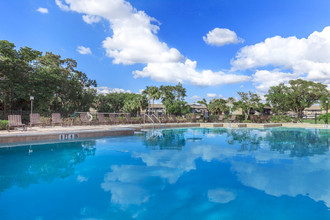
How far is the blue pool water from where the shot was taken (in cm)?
335

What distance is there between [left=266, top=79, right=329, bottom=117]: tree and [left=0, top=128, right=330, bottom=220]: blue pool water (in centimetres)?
2897

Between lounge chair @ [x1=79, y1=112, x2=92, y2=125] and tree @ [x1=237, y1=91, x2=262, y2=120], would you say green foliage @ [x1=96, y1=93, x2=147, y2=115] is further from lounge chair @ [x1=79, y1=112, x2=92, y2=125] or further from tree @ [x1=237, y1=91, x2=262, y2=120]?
lounge chair @ [x1=79, y1=112, x2=92, y2=125]

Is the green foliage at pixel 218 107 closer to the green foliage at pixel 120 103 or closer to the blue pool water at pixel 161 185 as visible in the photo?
the green foliage at pixel 120 103

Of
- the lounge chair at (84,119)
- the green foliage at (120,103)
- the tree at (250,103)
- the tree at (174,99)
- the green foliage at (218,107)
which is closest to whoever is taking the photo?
the lounge chair at (84,119)

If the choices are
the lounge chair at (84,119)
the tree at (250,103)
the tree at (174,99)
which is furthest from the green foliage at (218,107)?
the lounge chair at (84,119)

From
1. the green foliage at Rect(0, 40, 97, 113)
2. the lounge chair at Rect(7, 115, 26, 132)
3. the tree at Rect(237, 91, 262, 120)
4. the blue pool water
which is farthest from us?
the tree at Rect(237, 91, 262, 120)

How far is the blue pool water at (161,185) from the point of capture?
132 inches

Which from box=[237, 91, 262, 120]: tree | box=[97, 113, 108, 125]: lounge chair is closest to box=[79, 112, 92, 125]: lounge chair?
box=[97, 113, 108, 125]: lounge chair

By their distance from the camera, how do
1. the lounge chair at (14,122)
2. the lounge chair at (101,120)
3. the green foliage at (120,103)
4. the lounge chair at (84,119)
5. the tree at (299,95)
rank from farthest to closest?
1. the green foliage at (120,103)
2. the tree at (299,95)
3. the lounge chair at (101,120)
4. the lounge chair at (84,119)
5. the lounge chair at (14,122)

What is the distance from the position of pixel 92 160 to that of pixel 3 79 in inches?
577

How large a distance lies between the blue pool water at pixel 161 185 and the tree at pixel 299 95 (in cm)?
2897

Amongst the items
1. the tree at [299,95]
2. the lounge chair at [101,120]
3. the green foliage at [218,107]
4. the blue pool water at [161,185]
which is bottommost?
the blue pool water at [161,185]

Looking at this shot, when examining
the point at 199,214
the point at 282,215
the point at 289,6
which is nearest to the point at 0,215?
the point at 199,214

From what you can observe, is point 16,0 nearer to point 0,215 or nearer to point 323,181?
point 0,215
